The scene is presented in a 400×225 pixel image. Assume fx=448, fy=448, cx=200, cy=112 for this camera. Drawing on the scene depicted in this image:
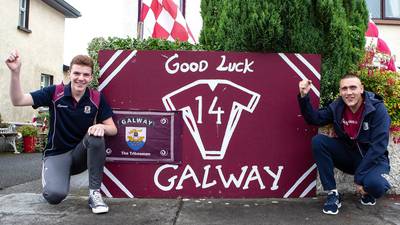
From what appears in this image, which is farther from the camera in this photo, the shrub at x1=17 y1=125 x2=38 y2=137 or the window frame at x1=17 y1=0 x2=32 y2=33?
the window frame at x1=17 y1=0 x2=32 y2=33

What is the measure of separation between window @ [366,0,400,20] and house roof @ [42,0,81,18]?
12269mm

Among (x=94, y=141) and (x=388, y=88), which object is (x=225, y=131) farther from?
(x=388, y=88)

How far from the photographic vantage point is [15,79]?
3.80m

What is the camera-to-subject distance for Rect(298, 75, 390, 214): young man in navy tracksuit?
12.5 ft

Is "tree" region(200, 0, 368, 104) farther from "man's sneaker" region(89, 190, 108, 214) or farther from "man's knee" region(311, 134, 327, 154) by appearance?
"man's sneaker" region(89, 190, 108, 214)

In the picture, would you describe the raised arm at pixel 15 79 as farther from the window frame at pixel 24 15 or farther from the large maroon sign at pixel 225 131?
the window frame at pixel 24 15

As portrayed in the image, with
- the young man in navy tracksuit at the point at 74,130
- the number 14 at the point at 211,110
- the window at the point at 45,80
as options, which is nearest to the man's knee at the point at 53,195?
the young man in navy tracksuit at the point at 74,130

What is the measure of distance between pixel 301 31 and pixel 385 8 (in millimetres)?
7932

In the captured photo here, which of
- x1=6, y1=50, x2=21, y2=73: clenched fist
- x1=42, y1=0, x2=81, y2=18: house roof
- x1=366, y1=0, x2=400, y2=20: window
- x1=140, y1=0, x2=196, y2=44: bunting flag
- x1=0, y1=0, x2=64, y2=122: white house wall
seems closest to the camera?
x1=6, y1=50, x2=21, y2=73: clenched fist

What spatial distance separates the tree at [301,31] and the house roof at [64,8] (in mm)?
14559

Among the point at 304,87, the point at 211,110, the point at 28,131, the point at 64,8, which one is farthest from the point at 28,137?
the point at 304,87

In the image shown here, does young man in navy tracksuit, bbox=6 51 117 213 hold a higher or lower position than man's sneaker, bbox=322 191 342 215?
higher

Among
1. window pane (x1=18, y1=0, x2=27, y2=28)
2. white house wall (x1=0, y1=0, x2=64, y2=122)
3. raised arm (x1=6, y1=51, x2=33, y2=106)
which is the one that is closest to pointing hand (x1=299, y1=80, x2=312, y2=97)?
raised arm (x1=6, y1=51, x2=33, y2=106)

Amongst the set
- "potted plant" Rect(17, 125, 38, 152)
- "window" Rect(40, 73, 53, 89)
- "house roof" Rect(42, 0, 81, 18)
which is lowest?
"potted plant" Rect(17, 125, 38, 152)
